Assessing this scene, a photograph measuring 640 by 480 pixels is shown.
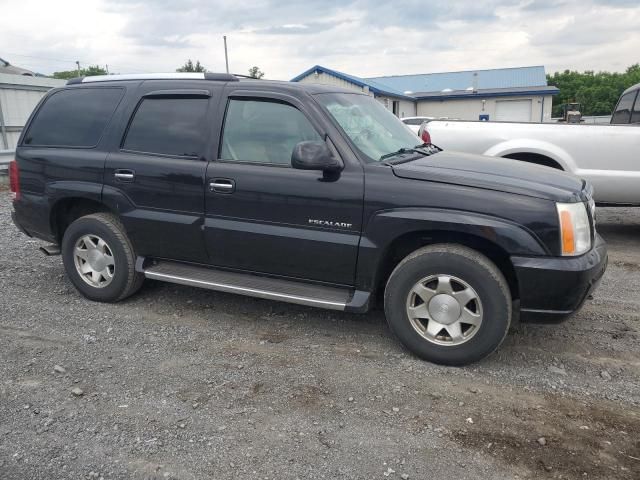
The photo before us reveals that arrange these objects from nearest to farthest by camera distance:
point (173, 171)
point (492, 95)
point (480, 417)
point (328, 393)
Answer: point (480, 417)
point (328, 393)
point (173, 171)
point (492, 95)

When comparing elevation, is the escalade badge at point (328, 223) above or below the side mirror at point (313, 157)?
below

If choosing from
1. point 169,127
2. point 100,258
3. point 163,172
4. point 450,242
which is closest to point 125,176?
point 163,172

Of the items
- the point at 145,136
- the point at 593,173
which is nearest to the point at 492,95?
the point at 593,173

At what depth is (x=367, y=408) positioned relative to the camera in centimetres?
321

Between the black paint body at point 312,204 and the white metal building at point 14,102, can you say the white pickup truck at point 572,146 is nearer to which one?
the black paint body at point 312,204

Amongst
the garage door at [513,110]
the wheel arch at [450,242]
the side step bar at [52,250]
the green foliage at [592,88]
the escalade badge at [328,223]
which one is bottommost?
the side step bar at [52,250]

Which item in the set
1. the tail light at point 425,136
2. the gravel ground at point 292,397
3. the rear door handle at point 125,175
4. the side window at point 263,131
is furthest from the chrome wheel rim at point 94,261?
the tail light at point 425,136

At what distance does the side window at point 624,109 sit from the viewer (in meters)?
8.62

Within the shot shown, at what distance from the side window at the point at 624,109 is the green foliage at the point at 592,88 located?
59.6 meters

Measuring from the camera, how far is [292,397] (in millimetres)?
3342

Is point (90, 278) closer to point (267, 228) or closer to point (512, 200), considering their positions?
point (267, 228)

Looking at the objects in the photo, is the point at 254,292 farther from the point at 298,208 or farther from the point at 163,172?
Result: the point at 163,172

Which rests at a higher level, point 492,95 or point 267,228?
point 492,95

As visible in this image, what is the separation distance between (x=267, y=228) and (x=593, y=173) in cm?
466
